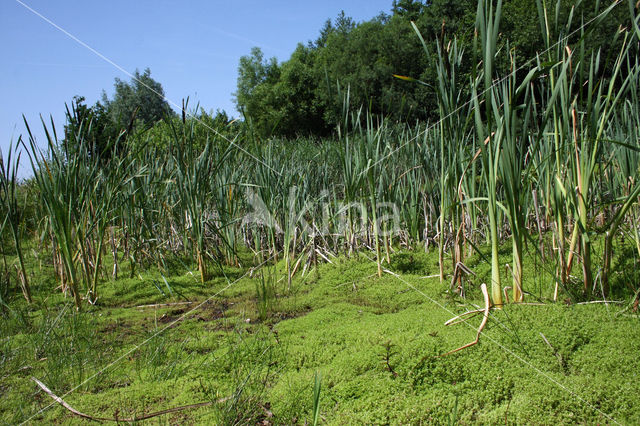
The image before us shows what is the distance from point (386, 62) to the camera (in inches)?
827

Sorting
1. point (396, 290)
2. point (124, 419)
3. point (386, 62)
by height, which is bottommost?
point (124, 419)

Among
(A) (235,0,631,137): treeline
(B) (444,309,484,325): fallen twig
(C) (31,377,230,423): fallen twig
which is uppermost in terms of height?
(A) (235,0,631,137): treeline

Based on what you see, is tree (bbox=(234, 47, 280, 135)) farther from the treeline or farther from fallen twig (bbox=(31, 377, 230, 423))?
fallen twig (bbox=(31, 377, 230, 423))

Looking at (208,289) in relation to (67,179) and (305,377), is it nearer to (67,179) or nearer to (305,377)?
(67,179)

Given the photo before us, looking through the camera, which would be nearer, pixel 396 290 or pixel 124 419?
pixel 124 419

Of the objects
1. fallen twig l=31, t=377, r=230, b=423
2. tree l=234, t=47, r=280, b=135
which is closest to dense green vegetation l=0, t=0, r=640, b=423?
fallen twig l=31, t=377, r=230, b=423

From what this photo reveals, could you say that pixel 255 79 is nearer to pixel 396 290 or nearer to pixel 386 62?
pixel 386 62

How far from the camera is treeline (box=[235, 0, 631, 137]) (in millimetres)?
13500

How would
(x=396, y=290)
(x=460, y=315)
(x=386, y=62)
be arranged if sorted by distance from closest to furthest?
(x=460, y=315)
(x=396, y=290)
(x=386, y=62)

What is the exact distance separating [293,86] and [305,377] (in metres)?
30.5

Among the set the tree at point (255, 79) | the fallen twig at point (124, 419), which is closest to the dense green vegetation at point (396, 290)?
the fallen twig at point (124, 419)

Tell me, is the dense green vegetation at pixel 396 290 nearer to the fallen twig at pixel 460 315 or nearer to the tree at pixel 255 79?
the fallen twig at pixel 460 315

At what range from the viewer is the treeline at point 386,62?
1350 cm

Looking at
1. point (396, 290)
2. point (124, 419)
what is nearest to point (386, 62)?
point (396, 290)
